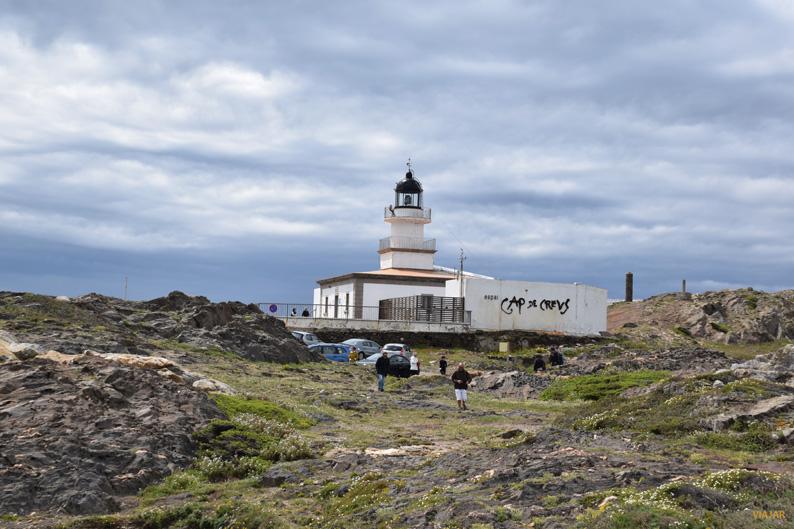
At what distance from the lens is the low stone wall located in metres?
59.2

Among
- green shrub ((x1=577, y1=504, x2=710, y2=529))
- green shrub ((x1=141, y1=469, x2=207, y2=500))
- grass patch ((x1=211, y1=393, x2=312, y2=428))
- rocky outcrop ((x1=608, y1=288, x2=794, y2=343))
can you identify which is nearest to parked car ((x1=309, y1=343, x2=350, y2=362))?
grass patch ((x1=211, y1=393, x2=312, y2=428))

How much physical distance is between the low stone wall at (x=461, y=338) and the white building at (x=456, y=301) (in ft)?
2.26

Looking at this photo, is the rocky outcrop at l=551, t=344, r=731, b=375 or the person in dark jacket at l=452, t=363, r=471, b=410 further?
the rocky outcrop at l=551, t=344, r=731, b=375

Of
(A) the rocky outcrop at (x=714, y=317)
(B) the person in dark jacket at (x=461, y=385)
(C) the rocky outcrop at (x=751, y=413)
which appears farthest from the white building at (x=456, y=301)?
(C) the rocky outcrop at (x=751, y=413)

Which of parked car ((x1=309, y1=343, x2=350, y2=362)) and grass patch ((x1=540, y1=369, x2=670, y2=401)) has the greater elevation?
parked car ((x1=309, y1=343, x2=350, y2=362))

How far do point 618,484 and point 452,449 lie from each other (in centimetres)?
708

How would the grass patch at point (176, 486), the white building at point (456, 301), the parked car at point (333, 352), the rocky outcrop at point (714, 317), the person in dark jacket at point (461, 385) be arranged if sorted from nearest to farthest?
the grass patch at point (176, 486)
the person in dark jacket at point (461, 385)
the parked car at point (333, 352)
the white building at point (456, 301)
the rocky outcrop at point (714, 317)

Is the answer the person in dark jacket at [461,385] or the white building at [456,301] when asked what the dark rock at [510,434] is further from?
the white building at [456,301]

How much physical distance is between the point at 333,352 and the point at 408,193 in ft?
102

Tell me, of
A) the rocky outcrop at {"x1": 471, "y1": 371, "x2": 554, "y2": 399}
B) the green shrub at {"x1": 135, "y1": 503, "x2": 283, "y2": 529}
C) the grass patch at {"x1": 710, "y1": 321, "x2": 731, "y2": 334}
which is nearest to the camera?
the green shrub at {"x1": 135, "y1": 503, "x2": 283, "y2": 529}

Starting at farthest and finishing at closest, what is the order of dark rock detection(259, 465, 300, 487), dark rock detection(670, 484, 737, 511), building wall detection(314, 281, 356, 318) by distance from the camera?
building wall detection(314, 281, 356, 318) → dark rock detection(259, 465, 300, 487) → dark rock detection(670, 484, 737, 511)

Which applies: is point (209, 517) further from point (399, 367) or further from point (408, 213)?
point (408, 213)

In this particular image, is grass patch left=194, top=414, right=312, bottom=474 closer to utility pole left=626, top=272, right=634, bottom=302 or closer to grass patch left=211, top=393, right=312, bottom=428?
grass patch left=211, top=393, right=312, bottom=428

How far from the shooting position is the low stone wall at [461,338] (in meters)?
59.2
